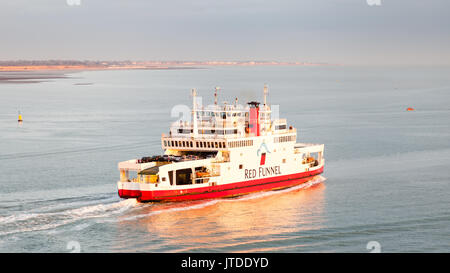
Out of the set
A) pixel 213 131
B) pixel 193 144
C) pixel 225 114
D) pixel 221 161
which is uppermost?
pixel 225 114

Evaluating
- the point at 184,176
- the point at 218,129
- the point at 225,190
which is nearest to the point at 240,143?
the point at 218,129

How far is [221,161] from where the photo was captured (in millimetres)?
44438

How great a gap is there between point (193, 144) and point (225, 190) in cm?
421

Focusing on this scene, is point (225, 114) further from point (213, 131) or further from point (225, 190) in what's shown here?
point (225, 190)

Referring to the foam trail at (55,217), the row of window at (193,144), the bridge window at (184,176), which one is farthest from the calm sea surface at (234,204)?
the row of window at (193,144)

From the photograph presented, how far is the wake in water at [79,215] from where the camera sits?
113 ft

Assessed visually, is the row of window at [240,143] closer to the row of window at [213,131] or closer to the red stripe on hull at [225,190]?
the row of window at [213,131]

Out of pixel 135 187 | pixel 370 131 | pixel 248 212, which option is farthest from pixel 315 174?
pixel 370 131

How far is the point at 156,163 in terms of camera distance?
42469 millimetres

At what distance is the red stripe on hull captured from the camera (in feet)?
132

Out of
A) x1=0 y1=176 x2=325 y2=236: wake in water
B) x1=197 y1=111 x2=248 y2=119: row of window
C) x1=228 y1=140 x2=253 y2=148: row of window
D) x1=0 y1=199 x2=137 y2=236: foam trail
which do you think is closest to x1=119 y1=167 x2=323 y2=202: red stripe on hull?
x1=0 y1=176 x2=325 y2=236: wake in water

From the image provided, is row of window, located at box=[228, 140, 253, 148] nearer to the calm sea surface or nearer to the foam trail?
the calm sea surface
